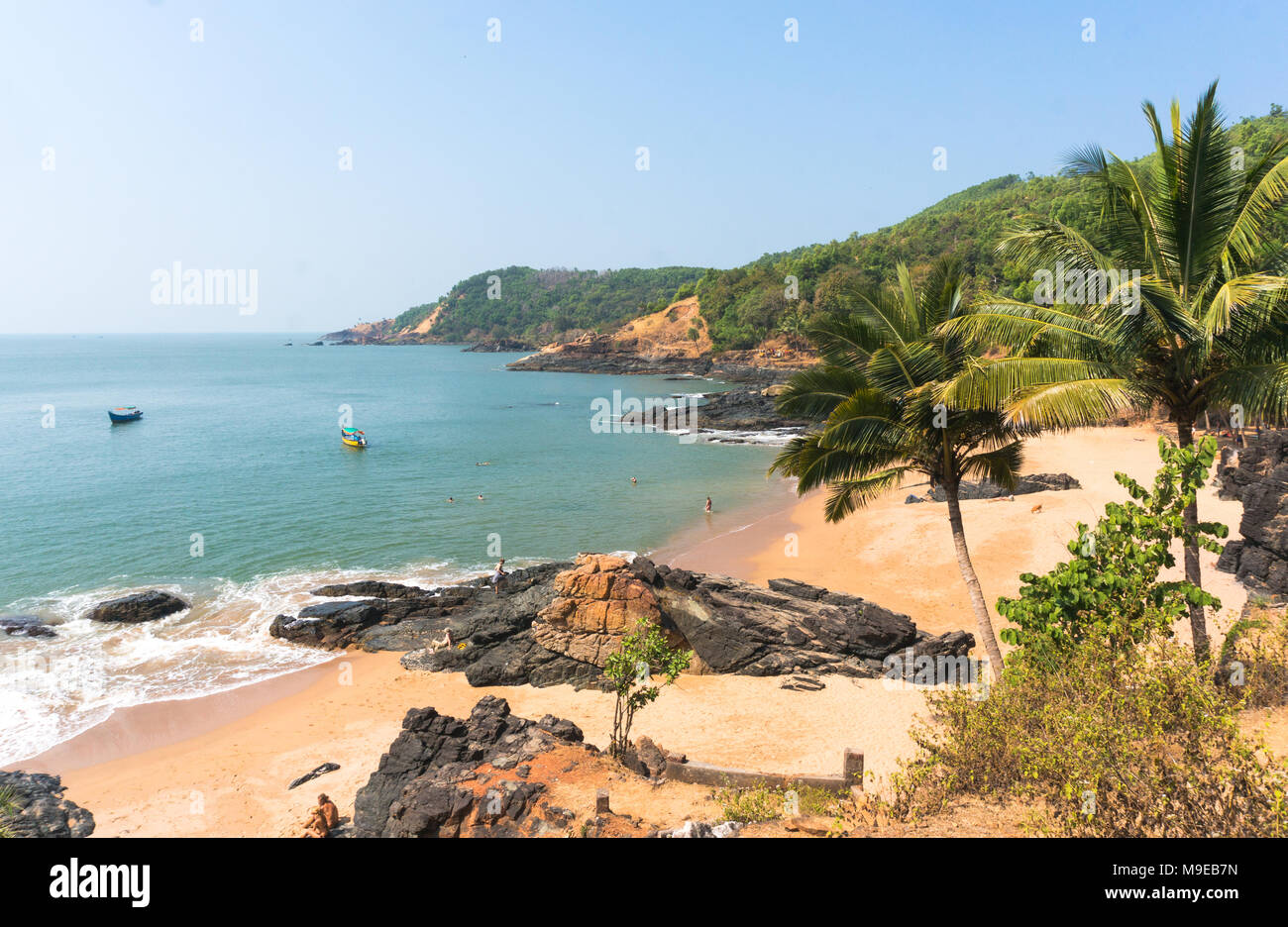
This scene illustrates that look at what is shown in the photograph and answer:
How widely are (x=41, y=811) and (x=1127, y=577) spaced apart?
19.3m

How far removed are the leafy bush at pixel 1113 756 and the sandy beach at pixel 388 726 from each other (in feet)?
11.7

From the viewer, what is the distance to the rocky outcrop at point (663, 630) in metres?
18.5

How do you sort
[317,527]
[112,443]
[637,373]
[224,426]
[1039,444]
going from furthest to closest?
[637,373] → [224,426] → [112,443] → [1039,444] → [317,527]

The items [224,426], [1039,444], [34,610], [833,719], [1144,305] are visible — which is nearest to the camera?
[1144,305]

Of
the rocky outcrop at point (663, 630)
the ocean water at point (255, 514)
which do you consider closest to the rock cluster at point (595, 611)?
the rocky outcrop at point (663, 630)

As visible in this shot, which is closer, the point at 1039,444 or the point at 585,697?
the point at 585,697

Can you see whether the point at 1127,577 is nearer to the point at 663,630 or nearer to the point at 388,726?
the point at 663,630

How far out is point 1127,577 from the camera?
35.2ft

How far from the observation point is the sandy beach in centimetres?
1395

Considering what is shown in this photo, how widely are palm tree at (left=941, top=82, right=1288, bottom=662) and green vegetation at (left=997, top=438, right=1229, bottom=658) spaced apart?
0.53 metres

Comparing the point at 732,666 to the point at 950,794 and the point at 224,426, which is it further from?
the point at 224,426

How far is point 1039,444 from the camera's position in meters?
45.6

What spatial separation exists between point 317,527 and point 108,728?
17025 millimetres
